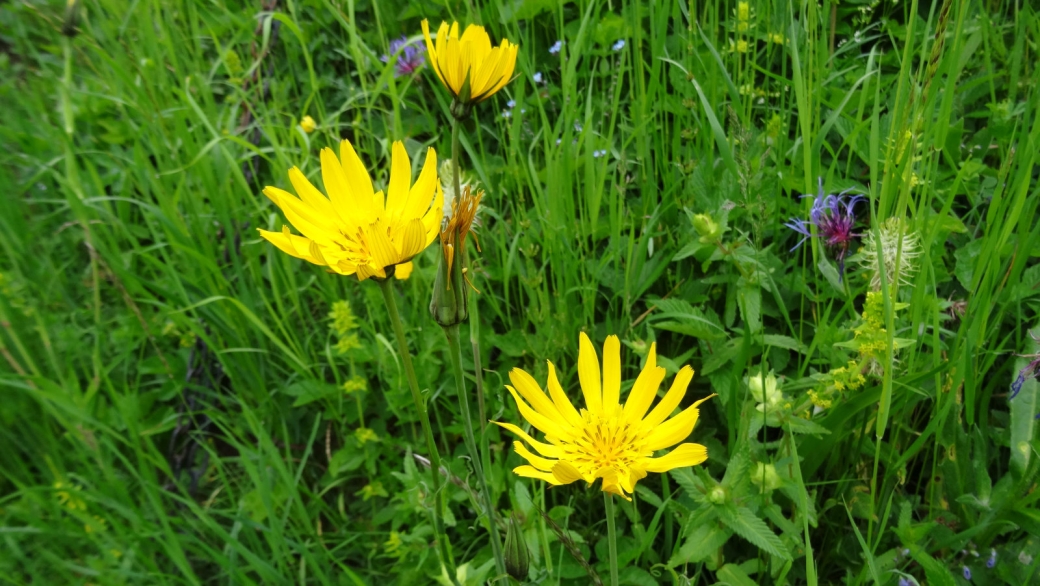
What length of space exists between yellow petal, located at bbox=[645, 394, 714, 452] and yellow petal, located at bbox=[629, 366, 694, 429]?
1cm

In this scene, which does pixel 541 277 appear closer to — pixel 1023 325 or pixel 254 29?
pixel 1023 325

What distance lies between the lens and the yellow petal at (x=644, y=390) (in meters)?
1.02

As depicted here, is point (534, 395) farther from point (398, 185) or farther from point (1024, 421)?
point (1024, 421)

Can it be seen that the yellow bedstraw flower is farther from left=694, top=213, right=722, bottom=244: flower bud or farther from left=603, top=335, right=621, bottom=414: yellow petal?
left=694, top=213, right=722, bottom=244: flower bud

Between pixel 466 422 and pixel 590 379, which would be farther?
pixel 590 379

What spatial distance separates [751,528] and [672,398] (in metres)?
0.36

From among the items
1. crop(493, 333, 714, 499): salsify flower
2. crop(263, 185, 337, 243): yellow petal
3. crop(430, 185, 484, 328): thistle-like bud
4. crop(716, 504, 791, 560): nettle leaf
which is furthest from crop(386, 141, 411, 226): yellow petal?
crop(716, 504, 791, 560): nettle leaf

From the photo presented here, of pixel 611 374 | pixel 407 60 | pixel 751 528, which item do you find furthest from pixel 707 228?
pixel 407 60

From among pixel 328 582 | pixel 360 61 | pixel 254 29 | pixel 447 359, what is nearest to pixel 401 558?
pixel 328 582

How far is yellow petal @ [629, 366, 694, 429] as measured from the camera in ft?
3.17

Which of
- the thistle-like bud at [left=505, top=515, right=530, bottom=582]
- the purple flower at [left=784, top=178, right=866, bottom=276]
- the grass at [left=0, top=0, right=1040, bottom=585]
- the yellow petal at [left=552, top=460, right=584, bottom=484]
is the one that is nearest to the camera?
the yellow petal at [left=552, top=460, right=584, bottom=484]

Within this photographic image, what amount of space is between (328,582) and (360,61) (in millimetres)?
1415

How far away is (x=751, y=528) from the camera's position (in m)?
1.18

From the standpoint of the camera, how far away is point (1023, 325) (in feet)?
5.12
